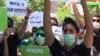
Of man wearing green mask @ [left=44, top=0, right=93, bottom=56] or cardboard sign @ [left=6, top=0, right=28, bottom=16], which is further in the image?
cardboard sign @ [left=6, top=0, right=28, bottom=16]

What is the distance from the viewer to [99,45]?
5727 millimetres

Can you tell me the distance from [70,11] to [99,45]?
77 cm

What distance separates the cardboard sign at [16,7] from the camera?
5285mm

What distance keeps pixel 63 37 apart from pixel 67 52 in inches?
13.3

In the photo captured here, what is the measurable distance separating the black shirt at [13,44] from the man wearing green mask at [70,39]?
0.94 metres

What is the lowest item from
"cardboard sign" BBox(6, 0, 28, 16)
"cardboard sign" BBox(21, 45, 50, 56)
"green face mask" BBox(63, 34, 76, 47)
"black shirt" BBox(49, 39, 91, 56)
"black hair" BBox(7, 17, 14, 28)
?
"cardboard sign" BBox(21, 45, 50, 56)

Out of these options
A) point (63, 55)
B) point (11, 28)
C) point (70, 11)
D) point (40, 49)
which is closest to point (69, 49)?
point (63, 55)

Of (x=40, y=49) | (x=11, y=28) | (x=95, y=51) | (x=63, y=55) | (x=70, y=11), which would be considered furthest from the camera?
(x=70, y=11)

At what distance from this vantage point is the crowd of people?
4.36 m

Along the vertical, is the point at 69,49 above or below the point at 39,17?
below

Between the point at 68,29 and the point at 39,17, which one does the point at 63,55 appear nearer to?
the point at 68,29

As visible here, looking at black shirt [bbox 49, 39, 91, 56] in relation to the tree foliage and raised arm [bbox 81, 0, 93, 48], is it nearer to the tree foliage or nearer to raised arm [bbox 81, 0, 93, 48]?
raised arm [bbox 81, 0, 93, 48]

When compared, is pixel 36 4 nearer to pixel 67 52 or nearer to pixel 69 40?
pixel 69 40

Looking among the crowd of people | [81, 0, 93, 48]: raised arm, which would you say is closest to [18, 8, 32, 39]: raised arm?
the crowd of people
